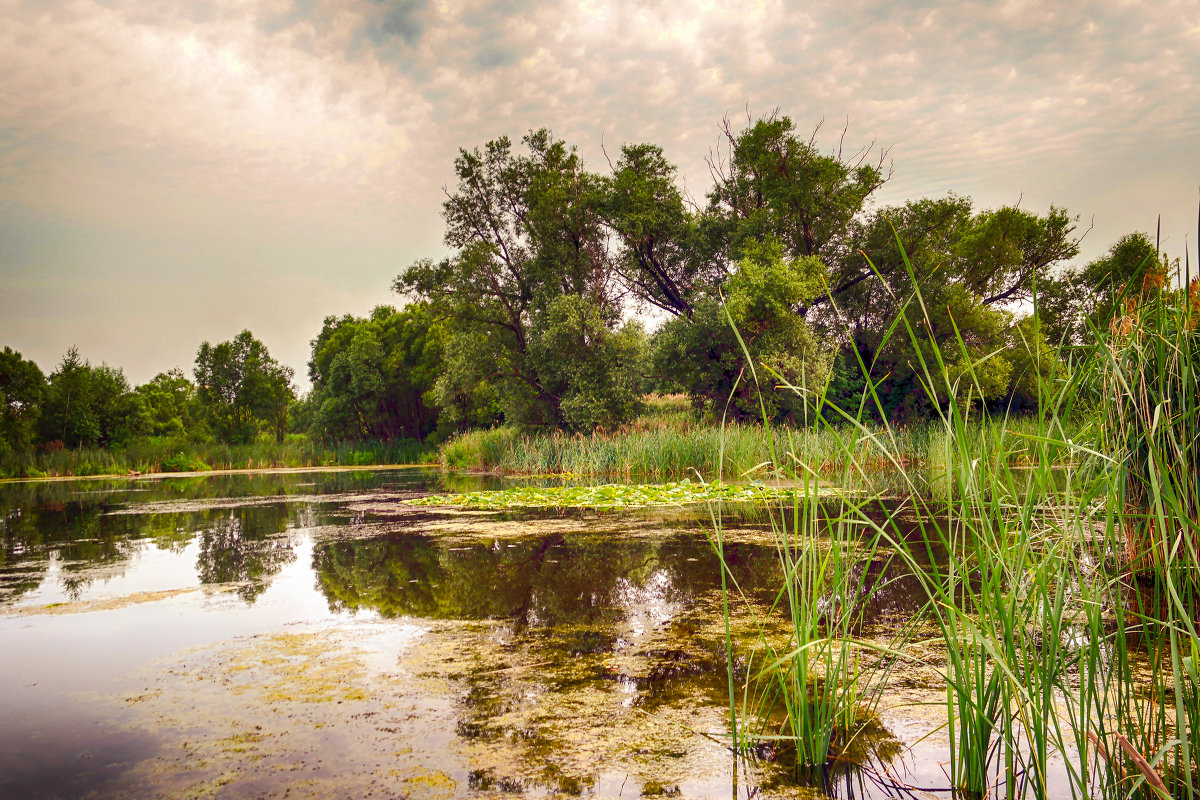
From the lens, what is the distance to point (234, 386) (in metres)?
34.0

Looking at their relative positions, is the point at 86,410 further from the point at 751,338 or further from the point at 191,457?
the point at 751,338

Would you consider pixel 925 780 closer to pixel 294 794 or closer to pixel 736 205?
pixel 294 794

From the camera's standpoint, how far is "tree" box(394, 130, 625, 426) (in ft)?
69.5

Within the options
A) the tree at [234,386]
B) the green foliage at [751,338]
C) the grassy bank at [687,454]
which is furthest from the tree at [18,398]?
the green foliage at [751,338]

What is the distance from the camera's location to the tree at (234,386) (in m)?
33.6

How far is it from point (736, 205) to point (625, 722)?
21.4 m

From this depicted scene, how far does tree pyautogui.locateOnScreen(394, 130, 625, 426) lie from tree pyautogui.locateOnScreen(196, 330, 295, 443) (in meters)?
16.0

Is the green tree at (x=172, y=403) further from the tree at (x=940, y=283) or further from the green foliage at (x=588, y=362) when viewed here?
the tree at (x=940, y=283)

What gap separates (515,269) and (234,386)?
19.1 meters

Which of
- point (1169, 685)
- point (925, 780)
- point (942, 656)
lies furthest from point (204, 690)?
point (1169, 685)

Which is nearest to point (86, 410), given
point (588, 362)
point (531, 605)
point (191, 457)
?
point (191, 457)

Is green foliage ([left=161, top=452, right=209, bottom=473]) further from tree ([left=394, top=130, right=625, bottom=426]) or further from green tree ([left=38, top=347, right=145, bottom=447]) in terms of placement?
tree ([left=394, top=130, right=625, bottom=426])

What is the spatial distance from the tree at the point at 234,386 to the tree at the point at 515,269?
1595 centimetres

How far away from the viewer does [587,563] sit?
5.03 metres
